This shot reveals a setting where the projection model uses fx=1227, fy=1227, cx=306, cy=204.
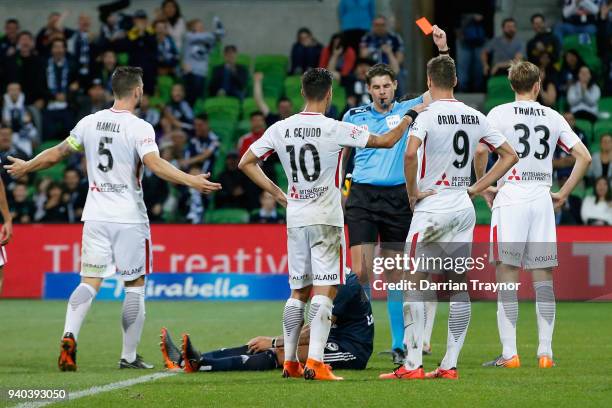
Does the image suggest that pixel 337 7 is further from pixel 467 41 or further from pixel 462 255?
pixel 462 255

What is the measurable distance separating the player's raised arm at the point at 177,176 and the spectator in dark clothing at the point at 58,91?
1296 centimetres

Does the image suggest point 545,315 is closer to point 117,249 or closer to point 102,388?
point 117,249

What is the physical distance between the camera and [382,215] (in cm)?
1134

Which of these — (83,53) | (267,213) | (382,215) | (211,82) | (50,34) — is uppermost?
(50,34)

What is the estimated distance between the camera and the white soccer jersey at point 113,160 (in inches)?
411

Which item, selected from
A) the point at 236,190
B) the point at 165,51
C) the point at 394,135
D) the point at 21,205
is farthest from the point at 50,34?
the point at 394,135

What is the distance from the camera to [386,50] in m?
22.1

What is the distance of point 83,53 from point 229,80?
2.87 m

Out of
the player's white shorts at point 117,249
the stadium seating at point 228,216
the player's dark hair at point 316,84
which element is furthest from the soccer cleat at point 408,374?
the stadium seating at point 228,216

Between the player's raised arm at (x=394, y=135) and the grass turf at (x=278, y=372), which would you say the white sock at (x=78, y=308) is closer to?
the grass turf at (x=278, y=372)

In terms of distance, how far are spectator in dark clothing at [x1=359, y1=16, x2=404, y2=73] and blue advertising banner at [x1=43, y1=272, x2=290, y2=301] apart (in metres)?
Answer: 5.45

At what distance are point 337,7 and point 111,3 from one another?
4709 millimetres

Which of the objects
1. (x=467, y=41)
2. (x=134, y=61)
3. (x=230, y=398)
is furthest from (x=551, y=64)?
(x=230, y=398)

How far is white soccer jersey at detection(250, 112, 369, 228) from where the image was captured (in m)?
9.30
